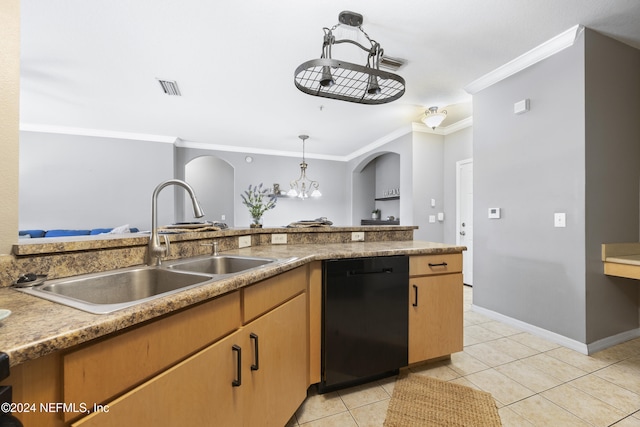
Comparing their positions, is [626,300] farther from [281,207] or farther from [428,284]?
[281,207]

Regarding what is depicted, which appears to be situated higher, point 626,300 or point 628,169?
point 628,169

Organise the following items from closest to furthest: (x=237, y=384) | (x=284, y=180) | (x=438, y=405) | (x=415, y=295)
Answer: (x=237, y=384)
(x=438, y=405)
(x=415, y=295)
(x=284, y=180)

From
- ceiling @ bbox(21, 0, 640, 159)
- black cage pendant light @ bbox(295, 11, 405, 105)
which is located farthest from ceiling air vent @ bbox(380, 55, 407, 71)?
black cage pendant light @ bbox(295, 11, 405, 105)

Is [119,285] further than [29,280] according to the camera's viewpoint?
Yes

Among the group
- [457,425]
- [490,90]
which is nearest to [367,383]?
[457,425]

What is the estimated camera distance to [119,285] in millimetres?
1146

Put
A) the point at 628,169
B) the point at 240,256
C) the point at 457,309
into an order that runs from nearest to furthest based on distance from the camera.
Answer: the point at 240,256 < the point at 457,309 < the point at 628,169

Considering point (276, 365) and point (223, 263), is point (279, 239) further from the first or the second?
point (276, 365)

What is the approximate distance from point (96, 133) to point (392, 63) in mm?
4918

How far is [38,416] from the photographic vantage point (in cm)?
52

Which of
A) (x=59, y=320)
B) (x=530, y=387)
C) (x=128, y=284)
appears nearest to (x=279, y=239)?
(x=128, y=284)

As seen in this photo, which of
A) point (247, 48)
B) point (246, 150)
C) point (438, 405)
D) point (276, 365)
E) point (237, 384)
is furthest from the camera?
point (246, 150)

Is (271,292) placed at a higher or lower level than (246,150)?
lower

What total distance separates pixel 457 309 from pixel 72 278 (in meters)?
2.19
